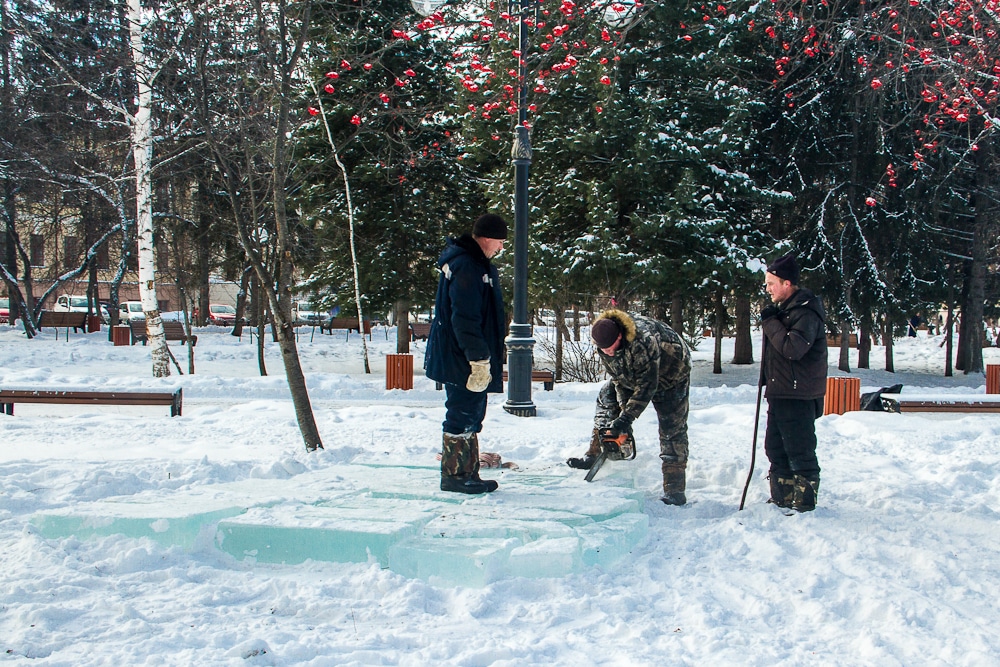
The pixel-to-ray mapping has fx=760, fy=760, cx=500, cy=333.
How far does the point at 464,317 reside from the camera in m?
4.69

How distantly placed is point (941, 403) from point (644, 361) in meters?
7.54

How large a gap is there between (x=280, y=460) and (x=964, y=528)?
16.0 feet

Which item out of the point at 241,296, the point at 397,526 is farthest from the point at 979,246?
the point at 241,296

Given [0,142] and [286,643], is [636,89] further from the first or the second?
[0,142]

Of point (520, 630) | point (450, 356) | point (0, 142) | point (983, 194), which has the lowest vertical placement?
point (520, 630)

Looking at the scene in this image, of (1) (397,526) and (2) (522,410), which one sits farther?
(2) (522,410)

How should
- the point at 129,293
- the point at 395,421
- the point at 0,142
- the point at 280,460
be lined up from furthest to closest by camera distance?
the point at 129,293 < the point at 0,142 < the point at 395,421 < the point at 280,460

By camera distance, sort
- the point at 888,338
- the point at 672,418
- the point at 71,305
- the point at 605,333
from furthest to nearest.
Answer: the point at 71,305
the point at 888,338
the point at 672,418
the point at 605,333

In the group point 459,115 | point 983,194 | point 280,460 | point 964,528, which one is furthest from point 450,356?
point 983,194

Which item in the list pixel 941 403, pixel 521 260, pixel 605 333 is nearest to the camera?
pixel 605 333

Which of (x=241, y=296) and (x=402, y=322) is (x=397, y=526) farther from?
(x=241, y=296)

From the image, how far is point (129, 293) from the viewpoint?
58156 mm

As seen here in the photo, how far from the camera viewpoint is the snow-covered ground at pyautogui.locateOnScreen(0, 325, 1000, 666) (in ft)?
9.71

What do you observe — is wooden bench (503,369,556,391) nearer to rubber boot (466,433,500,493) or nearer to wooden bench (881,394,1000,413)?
wooden bench (881,394,1000,413)
